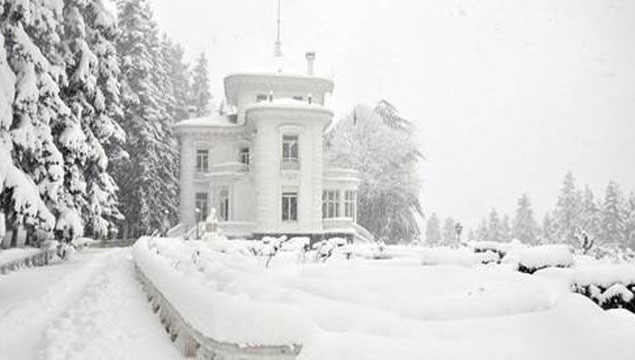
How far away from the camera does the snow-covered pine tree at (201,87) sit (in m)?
66.5

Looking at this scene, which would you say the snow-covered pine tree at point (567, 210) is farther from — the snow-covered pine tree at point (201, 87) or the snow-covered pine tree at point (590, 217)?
the snow-covered pine tree at point (201, 87)

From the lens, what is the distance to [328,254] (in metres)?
18.6

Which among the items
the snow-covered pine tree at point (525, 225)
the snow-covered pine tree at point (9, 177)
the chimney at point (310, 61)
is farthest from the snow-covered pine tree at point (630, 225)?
the snow-covered pine tree at point (9, 177)

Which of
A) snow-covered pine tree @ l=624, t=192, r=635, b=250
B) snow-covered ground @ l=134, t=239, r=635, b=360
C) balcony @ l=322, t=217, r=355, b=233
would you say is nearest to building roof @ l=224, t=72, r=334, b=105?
balcony @ l=322, t=217, r=355, b=233

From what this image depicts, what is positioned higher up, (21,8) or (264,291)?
(21,8)

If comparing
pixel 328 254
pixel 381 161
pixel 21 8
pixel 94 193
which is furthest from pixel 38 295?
pixel 381 161

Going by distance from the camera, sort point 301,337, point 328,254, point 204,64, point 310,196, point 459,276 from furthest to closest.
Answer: point 204,64 < point 310,196 < point 328,254 < point 459,276 < point 301,337

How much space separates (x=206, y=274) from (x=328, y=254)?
9105 millimetres

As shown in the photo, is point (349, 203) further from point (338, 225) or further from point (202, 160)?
point (202, 160)

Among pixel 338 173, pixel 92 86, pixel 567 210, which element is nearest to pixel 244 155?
pixel 338 173

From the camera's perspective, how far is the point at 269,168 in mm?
38844

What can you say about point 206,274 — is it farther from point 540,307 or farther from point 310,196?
point 310,196

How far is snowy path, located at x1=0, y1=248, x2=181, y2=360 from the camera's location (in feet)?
28.5

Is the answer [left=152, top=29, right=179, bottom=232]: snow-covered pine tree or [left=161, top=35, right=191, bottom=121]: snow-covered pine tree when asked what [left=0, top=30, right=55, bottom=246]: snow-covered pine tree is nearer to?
[left=152, top=29, right=179, bottom=232]: snow-covered pine tree
